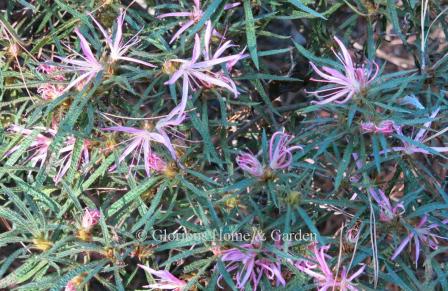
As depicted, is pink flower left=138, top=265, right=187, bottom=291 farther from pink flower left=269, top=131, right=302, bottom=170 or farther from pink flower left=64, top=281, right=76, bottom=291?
pink flower left=269, top=131, right=302, bottom=170

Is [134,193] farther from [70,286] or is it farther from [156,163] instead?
[70,286]

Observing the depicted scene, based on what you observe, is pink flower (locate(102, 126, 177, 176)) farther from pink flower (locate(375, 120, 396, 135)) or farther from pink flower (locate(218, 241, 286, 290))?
pink flower (locate(375, 120, 396, 135))

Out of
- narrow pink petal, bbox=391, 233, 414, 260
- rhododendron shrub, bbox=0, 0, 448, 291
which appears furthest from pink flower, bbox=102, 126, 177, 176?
narrow pink petal, bbox=391, 233, 414, 260

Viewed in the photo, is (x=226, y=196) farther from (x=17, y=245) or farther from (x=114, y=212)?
(x=17, y=245)

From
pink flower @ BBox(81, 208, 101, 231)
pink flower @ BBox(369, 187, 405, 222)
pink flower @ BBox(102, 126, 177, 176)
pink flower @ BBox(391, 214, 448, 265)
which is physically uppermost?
pink flower @ BBox(102, 126, 177, 176)

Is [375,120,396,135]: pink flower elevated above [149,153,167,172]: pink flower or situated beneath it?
situated beneath

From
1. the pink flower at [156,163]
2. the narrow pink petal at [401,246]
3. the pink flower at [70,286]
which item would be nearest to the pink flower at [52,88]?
the pink flower at [156,163]

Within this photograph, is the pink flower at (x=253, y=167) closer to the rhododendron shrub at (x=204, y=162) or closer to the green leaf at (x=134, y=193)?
the rhododendron shrub at (x=204, y=162)
